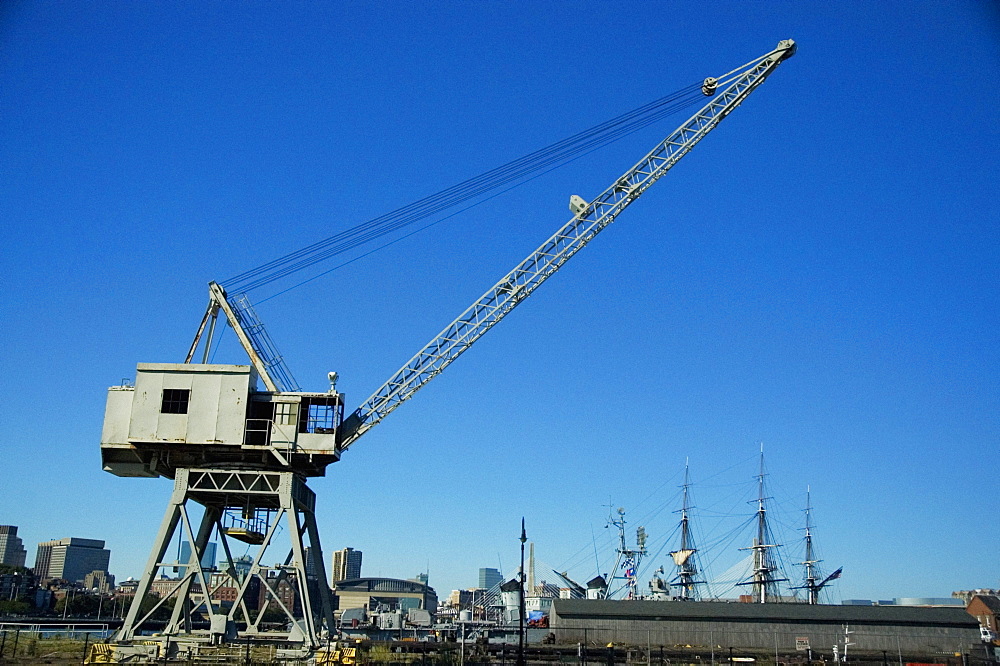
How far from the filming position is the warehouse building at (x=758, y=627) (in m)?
76.4

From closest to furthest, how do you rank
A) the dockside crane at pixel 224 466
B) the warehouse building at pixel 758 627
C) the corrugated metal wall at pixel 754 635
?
the dockside crane at pixel 224 466, the corrugated metal wall at pixel 754 635, the warehouse building at pixel 758 627

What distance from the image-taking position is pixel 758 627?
253 feet

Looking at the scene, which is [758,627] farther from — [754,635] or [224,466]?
[224,466]

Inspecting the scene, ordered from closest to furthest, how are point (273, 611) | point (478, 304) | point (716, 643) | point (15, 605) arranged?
point (478, 304)
point (716, 643)
point (15, 605)
point (273, 611)

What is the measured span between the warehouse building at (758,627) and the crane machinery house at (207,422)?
37100 millimetres

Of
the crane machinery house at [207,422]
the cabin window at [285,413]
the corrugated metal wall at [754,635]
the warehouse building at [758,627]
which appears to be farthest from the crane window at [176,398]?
the warehouse building at [758,627]

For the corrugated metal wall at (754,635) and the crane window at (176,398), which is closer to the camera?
the crane window at (176,398)

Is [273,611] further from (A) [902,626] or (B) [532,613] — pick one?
(A) [902,626]

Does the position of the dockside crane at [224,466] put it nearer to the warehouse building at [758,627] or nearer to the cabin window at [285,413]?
the cabin window at [285,413]

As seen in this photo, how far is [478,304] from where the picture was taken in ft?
184

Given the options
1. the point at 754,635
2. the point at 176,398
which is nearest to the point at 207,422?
the point at 176,398

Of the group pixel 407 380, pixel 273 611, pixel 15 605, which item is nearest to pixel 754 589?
pixel 273 611

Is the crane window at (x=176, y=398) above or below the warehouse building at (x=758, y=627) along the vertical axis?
above

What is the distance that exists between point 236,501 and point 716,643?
148ft
